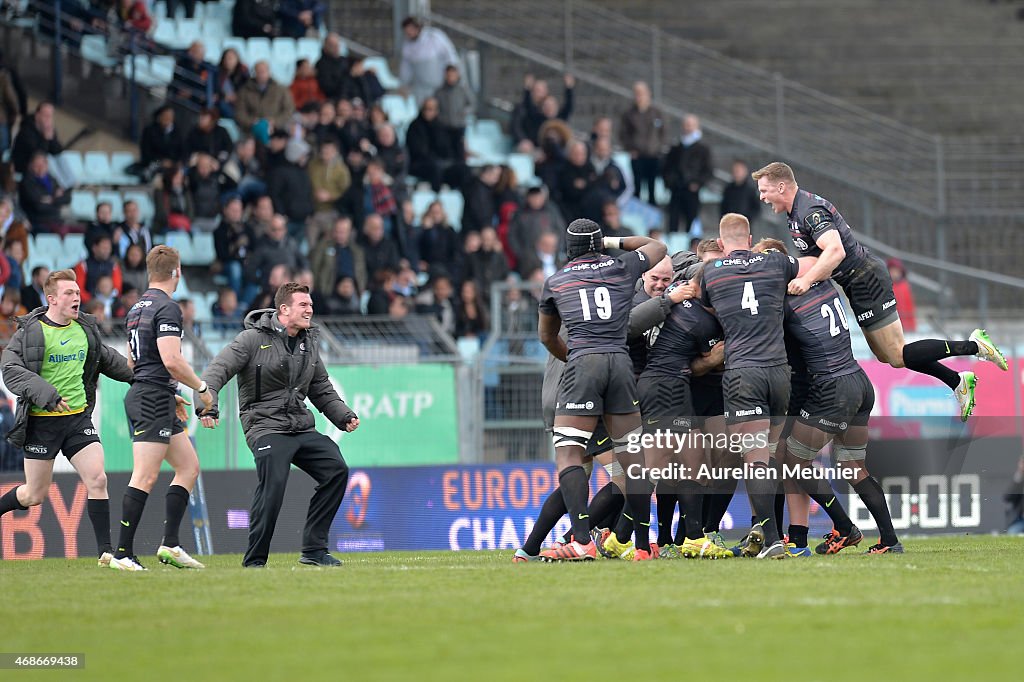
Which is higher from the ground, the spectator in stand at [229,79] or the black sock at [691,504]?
the spectator in stand at [229,79]

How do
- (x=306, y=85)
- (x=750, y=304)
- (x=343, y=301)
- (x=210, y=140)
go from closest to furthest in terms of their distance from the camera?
(x=750, y=304), (x=343, y=301), (x=210, y=140), (x=306, y=85)

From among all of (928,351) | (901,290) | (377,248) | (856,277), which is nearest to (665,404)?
(856,277)

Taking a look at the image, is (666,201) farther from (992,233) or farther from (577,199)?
(992,233)

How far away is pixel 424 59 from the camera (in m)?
25.9

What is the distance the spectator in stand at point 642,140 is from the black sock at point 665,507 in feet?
43.3

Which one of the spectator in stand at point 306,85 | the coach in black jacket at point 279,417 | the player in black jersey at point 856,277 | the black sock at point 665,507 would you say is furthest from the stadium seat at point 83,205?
the player in black jersey at point 856,277

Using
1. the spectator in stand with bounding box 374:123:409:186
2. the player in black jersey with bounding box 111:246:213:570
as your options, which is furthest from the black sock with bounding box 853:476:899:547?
the spectator in stand with bounding box 374:123:409:186

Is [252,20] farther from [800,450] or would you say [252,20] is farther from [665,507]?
[800,450]

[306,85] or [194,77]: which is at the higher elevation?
[194,77]

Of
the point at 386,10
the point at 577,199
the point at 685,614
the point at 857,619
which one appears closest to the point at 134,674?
the point at 685,614

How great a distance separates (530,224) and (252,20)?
6322mm

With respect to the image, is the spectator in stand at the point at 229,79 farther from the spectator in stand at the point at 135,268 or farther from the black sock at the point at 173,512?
the black sock at the point at 173,512

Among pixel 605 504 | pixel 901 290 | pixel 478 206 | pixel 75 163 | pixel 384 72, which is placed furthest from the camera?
pixel 384 72

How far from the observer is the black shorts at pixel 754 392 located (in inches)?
460
